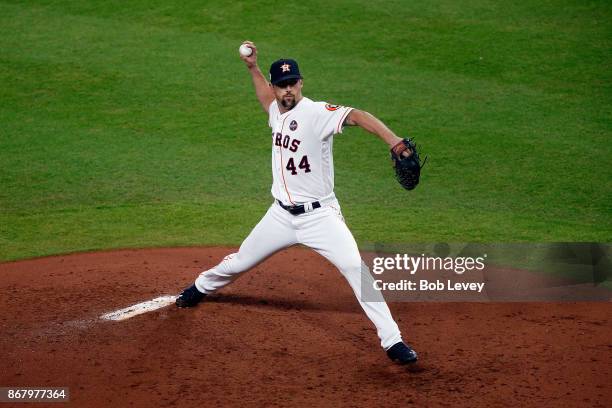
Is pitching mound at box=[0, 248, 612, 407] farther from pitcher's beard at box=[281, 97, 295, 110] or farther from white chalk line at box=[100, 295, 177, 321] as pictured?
pitcher's beard at box=[281, 97, 295, 110]

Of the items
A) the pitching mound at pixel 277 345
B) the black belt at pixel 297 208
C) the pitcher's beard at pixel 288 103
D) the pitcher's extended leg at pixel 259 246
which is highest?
the pitcher's beard at pixel 288 103

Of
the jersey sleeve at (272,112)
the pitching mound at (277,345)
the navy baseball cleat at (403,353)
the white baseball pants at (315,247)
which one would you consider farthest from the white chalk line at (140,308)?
the navy baseball cleat at (403,353)

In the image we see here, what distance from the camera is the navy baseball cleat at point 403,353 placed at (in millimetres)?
5387

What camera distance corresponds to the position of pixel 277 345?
578cm

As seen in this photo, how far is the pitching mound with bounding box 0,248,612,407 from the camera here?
509 cm

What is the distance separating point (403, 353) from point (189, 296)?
5.76ft

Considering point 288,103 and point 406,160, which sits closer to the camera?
point 406,160

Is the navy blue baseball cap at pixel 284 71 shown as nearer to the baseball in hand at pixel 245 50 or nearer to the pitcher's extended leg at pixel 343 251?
the baseball in hand at pixel 245 50

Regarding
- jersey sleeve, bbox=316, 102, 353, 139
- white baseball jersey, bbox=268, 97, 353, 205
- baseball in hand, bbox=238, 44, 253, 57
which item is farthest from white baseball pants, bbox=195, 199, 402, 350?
baseball in hand, bbox=238, 44, 253, 57

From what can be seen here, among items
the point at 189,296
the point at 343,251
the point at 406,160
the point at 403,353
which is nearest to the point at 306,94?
the point at 189,296

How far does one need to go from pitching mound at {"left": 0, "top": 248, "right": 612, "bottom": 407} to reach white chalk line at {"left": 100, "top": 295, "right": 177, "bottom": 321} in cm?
7

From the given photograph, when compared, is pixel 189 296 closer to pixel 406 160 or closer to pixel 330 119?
pixel 330 119

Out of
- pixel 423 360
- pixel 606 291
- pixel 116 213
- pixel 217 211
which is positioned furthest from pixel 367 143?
pixel 423 360

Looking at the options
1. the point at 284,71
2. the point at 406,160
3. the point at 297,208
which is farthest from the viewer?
the point at 297,208
